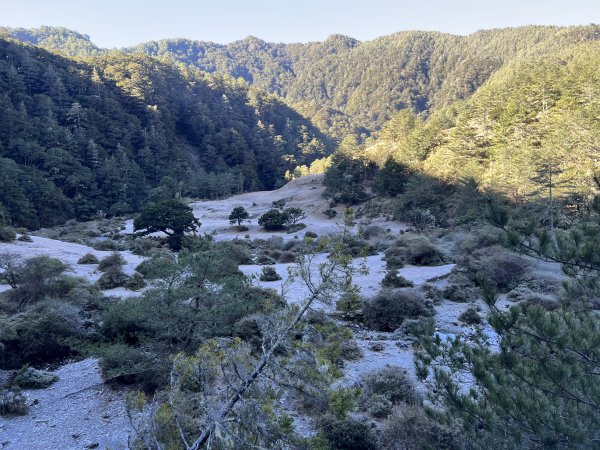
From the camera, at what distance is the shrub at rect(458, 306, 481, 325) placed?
43.6 feet

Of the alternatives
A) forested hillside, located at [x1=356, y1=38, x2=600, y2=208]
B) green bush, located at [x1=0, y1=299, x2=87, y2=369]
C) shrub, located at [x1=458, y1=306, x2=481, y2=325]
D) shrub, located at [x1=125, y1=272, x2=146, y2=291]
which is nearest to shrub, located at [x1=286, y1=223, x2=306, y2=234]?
forested hillside, located at [x1=356, y1=38, x2=600, y2=208]

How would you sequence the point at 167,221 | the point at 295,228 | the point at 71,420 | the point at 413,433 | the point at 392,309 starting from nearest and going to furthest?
the point at 413,433 < the point at 71,420 < the point at 392,309 < the point at 167,221 < the point at 295,228

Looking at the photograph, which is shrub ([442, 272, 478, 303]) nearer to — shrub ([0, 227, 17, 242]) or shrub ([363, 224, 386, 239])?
shrub ([363, 224, 386, 239])

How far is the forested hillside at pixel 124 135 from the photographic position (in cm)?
5284

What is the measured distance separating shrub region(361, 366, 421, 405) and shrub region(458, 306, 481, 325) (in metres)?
5.19

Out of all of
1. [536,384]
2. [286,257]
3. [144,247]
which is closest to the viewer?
[536,384]

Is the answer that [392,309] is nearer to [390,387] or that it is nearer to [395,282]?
[395,282]

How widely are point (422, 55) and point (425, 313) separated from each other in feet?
687

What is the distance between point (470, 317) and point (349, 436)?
840cm

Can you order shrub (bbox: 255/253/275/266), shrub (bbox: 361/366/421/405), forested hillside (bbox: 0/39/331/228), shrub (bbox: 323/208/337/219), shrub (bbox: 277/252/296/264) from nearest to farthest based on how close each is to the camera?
shrub (bbox: 361/366/421/405)
shrub (bbox: 255/253/275/266)
shrub (bbox: 277/252/296/264)
shrub (bbox: 323/208/337/219)
forested hillside (bbox: 0/39/331/228)

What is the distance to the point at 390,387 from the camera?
333 inches

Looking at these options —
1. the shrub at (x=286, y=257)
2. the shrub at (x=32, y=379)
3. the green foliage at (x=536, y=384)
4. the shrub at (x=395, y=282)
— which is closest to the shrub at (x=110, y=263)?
the shrub at (x=286, y=257)

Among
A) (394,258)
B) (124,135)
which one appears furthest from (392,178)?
(124,135)

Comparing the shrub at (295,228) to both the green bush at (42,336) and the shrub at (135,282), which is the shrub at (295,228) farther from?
the green bush at (42,336)
